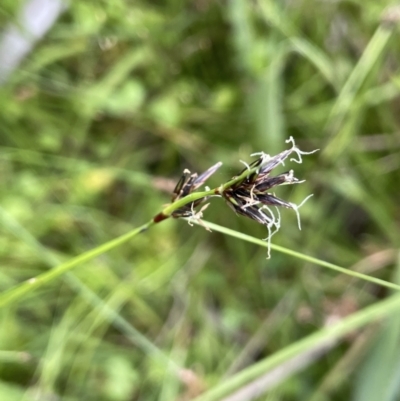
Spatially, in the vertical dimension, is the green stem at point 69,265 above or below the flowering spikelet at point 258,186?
below

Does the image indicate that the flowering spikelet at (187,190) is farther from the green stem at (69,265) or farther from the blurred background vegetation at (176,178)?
the blurred background vegetation at (176,178)

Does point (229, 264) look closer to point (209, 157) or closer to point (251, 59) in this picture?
point (209, 157)

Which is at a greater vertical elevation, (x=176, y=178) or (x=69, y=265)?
(x=176, y=178)

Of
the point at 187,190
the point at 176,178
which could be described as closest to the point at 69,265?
the point at 187,190

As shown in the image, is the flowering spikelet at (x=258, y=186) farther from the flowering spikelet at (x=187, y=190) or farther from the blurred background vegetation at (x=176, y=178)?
the blurred background vegetation at (x=176, y=178)

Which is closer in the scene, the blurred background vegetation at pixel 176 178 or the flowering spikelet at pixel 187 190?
the flowering spikelet at pixel 187 190

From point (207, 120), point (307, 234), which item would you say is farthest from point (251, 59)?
point (307, 234)

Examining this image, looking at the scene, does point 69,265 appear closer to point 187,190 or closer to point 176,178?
point 187,190

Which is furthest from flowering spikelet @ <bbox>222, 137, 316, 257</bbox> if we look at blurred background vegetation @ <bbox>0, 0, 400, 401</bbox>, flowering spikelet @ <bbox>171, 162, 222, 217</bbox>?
blurred background vegetation @ <bbox>0, 0, 400, 401</bbox>

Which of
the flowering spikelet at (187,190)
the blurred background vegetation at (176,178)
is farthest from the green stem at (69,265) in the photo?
the blurred background vegetation at (176,178)
